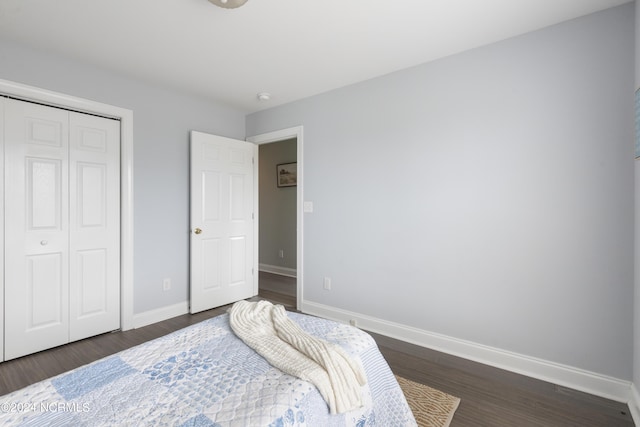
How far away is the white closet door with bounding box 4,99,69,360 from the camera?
94.3 inches

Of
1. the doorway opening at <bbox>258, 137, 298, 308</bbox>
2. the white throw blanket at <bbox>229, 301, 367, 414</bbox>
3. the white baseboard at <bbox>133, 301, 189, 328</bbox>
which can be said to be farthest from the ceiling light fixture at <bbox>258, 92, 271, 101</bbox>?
the white throw blanket at <bbox>229, 301, 367, 414</bbox>

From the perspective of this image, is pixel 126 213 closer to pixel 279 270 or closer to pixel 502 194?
pixel 279 270

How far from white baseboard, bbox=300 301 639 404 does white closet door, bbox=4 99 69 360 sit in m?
2.58

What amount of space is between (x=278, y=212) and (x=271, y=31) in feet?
12.0

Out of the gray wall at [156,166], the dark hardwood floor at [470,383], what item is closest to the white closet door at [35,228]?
the dark hardwood floor at [470,383]

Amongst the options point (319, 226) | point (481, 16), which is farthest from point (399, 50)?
point (319, 226)

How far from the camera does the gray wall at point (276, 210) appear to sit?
5418 mm

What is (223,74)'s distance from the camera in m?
2.96

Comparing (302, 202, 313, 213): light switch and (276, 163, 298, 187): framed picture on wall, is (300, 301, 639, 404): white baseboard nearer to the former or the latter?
(302, 202, 313, 213): light switch

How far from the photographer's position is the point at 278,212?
5.63 m

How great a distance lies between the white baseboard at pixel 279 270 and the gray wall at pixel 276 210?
0.05 m

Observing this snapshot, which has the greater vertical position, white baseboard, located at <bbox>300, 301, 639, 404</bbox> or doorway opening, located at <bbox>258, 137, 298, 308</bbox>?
doorway opening, located at <bbox>258, 137, 298, 308</bbox>

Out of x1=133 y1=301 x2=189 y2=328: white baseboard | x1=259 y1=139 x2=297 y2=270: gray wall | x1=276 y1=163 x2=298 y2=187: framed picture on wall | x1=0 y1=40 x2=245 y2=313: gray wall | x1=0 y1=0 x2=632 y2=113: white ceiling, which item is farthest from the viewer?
x1=259 y1=139 x2=297 y2=270: gray wall

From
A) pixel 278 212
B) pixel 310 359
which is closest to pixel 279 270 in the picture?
pixel 278 212
